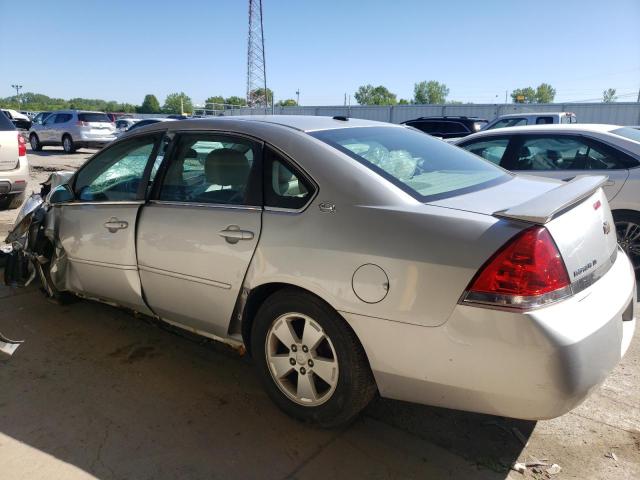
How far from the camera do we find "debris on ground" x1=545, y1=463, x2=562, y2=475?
2.34 m

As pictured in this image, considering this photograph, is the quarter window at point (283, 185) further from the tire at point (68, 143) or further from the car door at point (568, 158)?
the tire at point (68, 143)

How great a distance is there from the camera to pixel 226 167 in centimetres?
296

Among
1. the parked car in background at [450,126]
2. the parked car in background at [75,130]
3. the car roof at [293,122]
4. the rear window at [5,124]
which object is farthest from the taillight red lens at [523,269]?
the parked car in background at [75,130]

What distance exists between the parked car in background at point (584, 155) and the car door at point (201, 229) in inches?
139

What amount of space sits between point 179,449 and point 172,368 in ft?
2.82

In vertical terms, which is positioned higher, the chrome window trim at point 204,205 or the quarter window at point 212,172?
the quarter window at point 212,172

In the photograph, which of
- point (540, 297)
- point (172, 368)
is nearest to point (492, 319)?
point (540, 297)

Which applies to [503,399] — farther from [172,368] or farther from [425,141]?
[172,368]

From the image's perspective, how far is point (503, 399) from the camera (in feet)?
6.79

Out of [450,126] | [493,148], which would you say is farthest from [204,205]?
[450,126]

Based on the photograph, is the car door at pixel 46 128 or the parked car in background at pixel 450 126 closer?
the parked car in background at pixel 450 126

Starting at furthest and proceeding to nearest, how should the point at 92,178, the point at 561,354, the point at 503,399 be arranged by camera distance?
the point at 92,178 < the point at 503,399 < the point at 561,354

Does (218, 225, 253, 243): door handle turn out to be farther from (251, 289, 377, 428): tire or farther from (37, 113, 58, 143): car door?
(37, 113, 58, 143): car door

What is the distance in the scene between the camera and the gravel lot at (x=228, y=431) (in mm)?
2363
